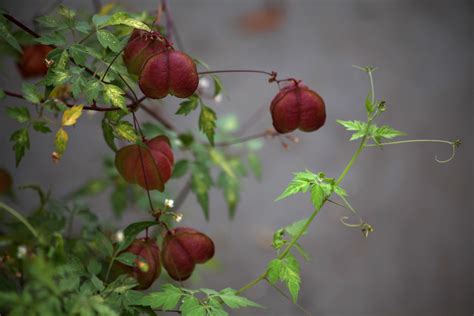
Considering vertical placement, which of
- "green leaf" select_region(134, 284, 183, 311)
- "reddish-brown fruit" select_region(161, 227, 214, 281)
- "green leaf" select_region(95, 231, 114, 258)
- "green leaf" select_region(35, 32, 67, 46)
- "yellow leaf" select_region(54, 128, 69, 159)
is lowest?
"green leaf" select_region(134, 284, 183, 311)

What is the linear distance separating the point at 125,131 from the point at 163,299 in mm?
300

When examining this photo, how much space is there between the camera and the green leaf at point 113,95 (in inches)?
36.7

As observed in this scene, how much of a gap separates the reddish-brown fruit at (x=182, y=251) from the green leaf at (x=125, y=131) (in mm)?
196

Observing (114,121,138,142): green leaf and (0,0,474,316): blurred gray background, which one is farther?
(0,0,474,316): blurred gray background

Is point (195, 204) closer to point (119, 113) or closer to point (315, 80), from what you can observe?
point (315, 80)

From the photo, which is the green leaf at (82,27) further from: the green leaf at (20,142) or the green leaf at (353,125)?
the green leaf at (353,125)

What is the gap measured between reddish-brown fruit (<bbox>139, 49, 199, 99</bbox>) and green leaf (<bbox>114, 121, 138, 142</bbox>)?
74 mm

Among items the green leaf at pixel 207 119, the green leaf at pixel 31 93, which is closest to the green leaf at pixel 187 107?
the green leaf at pixel 207 119

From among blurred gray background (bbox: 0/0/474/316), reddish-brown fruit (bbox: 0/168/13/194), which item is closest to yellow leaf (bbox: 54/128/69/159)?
reddish-brown fruit (bbox: 0/168/13/194)

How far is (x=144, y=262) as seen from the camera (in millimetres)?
994

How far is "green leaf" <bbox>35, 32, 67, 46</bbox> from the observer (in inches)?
38.0

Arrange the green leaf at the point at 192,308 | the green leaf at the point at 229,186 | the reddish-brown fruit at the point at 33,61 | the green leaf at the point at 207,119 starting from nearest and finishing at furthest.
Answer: the green leaf at the point at 192,308
the green leaf at the point at 207,119
the reddish-brown fruit at the point at 33,61
the green leaf at the point at 229,186

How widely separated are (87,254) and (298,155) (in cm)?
151

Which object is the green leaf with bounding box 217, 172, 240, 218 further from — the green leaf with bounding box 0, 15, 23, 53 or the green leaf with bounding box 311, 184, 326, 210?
the green leaf with bounding box 0, 15, 23, 53
